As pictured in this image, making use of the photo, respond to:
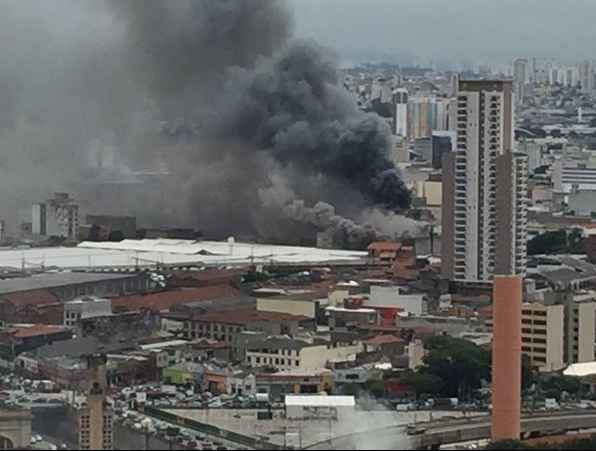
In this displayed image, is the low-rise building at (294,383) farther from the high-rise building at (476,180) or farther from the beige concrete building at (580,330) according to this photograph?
the high-rise building at (476,180)

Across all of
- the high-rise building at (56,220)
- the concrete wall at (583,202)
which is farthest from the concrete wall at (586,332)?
the concrete wall at (583,202)

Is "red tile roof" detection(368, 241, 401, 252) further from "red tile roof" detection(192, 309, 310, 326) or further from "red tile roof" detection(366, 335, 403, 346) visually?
"red tile roof" detection(366, 335, 403, 346)

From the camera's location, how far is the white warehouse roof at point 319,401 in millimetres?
13961

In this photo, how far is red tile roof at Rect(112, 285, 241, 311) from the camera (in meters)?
19.6

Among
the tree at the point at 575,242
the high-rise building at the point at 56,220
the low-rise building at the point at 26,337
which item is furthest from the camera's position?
the high-rise building at the point at 56,220

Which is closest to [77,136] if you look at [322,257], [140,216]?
[140,216]

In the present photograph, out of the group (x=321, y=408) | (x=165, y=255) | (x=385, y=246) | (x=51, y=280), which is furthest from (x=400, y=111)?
(x=321, y=408)

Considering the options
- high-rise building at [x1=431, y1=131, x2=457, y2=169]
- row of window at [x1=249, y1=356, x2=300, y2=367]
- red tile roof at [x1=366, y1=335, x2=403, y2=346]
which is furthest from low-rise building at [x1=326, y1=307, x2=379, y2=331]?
high-rise building at [x1=431, y1=131, x2=457, y2=169]

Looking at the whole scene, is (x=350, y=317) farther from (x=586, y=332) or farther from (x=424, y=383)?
(x=424, y=383)

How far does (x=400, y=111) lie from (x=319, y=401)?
27.7 metres

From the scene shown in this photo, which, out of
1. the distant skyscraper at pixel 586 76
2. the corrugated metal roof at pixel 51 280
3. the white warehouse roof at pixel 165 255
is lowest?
the corrugated metal roof at pixel 51 280

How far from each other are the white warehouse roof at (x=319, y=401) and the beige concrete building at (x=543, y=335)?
2.67m

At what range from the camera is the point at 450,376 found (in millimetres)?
15625

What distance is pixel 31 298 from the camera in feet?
65.5
